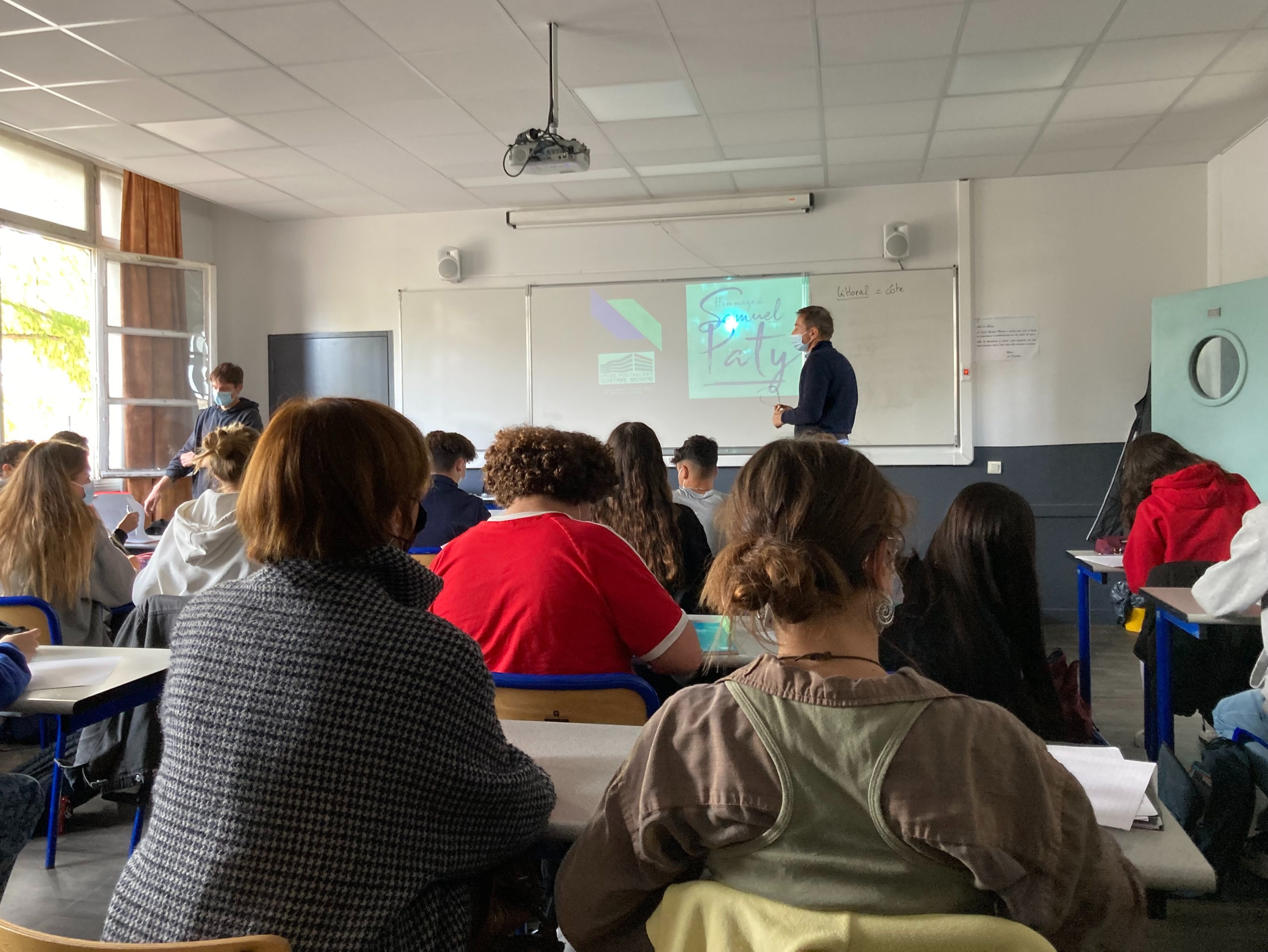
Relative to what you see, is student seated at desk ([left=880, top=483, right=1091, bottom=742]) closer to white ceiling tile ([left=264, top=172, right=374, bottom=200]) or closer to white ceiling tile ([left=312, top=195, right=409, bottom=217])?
white ceiling tile ([left=264, top=172, right=374, bottom=200])

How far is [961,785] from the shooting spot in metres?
0.83

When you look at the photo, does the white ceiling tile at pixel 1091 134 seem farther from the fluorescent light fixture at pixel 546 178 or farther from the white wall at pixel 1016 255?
the fluorescent light fixture at pixel 546 178

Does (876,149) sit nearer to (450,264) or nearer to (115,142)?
(450,264)

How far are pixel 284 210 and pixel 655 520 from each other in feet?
15.7

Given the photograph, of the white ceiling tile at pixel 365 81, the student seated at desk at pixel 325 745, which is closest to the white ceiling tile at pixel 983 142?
the white ceiling tile at pixel 365 81

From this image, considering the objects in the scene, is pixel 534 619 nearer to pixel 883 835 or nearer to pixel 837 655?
pixel 837 655

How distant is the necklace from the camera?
37.9 inches

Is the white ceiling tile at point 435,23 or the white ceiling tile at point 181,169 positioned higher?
the white ceiling tile at point 181,169

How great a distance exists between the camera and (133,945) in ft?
2.82

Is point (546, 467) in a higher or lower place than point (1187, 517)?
higher

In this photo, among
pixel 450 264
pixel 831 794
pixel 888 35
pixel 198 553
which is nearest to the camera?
pixel 831 794

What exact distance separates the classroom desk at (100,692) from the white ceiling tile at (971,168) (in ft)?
15.8

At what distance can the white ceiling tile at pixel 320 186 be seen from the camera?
5469 mm

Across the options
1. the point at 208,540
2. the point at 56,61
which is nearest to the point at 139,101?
the point at 56,61
